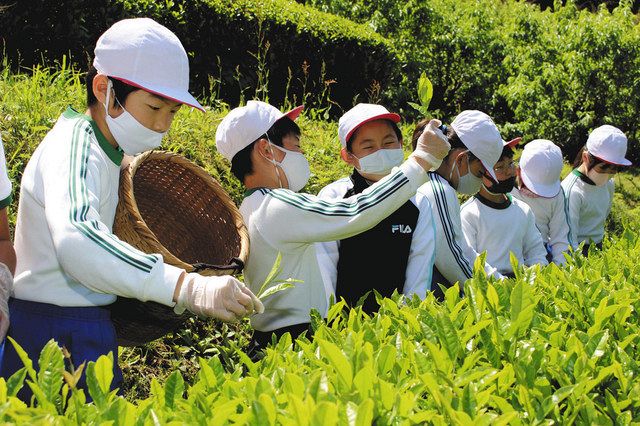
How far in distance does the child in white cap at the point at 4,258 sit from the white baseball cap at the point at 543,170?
443 centimetres

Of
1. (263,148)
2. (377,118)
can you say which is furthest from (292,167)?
(377,118)

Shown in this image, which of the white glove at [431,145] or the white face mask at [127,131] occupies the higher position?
the white face mask at [127,131]

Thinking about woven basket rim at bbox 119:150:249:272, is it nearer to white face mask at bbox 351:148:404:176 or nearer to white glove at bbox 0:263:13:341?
white glove at bbox 0:263:13:341

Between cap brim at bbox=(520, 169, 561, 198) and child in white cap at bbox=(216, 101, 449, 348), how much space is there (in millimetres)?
3053

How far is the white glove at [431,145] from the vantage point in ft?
11.0

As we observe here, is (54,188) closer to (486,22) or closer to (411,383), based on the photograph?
(411,383)

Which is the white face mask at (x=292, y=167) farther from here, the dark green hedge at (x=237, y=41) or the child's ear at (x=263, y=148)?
the dark green hedge at (x=237, y=41)

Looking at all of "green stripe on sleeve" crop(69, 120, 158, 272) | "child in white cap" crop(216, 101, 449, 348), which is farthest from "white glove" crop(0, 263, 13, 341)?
"child in white cap" crop(216, 101, 449, 348)

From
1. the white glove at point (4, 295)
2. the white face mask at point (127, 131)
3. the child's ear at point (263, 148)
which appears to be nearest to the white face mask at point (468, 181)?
the child's ear at point (263, 148)

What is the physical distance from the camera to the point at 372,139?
4086mm

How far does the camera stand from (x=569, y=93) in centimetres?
1248

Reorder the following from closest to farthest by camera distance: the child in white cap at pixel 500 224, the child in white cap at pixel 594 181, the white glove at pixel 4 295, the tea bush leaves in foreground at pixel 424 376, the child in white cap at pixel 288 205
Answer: the tea bush leaves in foreground at pixel 424 376 → the white glove at pixel 4 295 → the child in white cap at pixel 288 205 → the child in white cap at pixel 500 224 → the child in white cap at pixel 594 181

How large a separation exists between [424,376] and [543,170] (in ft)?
15.2

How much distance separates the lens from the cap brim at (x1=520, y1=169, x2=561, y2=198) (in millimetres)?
6216
